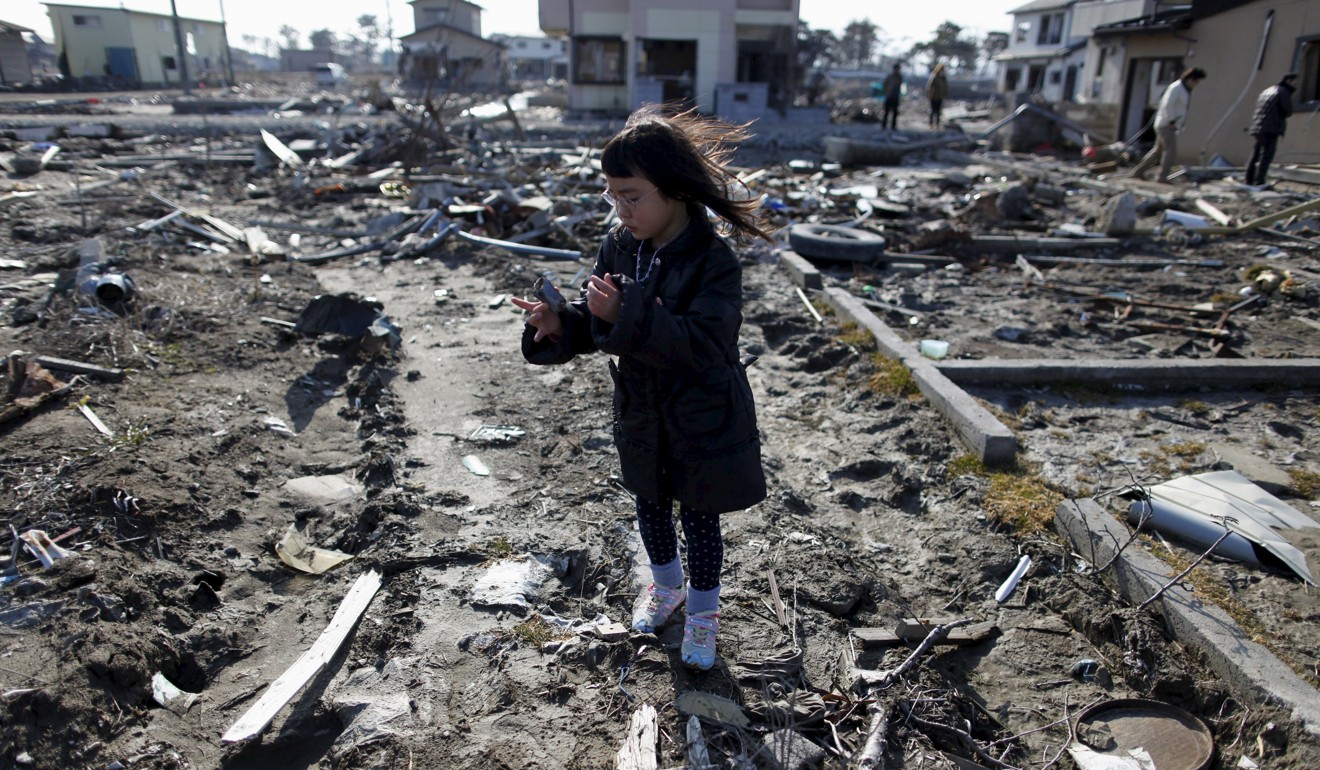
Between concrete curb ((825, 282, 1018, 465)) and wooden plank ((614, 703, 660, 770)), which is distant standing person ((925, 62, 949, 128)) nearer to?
concrete curb ((825, 282, 1018, 465))

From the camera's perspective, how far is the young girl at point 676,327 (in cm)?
225

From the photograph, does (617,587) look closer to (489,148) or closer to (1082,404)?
(1082,404)

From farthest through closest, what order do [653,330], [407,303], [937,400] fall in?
[407,303] → [937,400] → [653,330]

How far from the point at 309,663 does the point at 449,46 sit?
4857 centimetres

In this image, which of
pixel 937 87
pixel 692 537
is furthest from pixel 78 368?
pixel 937 87

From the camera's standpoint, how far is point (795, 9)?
2877 cm

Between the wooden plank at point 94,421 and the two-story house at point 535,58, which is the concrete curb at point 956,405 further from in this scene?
the two-story house at point 535,58

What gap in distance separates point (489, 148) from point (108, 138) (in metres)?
11.1

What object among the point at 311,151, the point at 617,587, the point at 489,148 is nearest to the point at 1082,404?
the point at 617,587

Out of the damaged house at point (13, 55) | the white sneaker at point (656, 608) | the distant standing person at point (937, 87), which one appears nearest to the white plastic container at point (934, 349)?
the white sneaker at point (656, 608)

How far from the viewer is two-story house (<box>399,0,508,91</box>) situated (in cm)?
4631

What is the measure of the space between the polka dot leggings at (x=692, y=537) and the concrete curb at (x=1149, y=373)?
3.24 m

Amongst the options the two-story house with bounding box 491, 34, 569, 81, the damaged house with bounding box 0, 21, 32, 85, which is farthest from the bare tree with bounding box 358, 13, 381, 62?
the damaged house with bounding box 0, 21, 32, 85

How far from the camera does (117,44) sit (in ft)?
159
